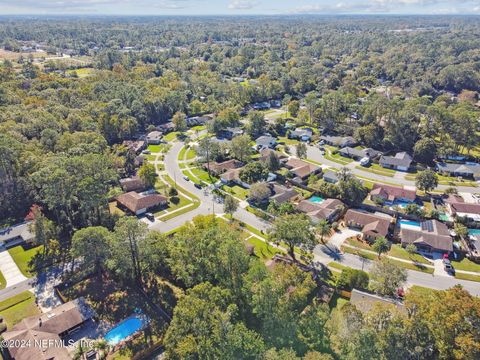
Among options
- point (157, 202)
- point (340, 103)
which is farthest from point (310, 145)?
point (157, 202)

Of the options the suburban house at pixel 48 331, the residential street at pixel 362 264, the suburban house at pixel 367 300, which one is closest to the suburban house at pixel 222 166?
the residential street at pixel 362 264

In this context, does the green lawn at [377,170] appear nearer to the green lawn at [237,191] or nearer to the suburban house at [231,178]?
the suburban house at [231,178]

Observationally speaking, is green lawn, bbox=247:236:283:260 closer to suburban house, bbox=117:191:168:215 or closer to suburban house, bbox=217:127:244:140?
suburban house, bbox=117:191:168:215

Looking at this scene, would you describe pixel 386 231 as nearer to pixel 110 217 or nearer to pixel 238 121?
pixel 110 217

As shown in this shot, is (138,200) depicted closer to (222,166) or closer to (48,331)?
(222,166)

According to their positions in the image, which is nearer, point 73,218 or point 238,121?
point 73,218
